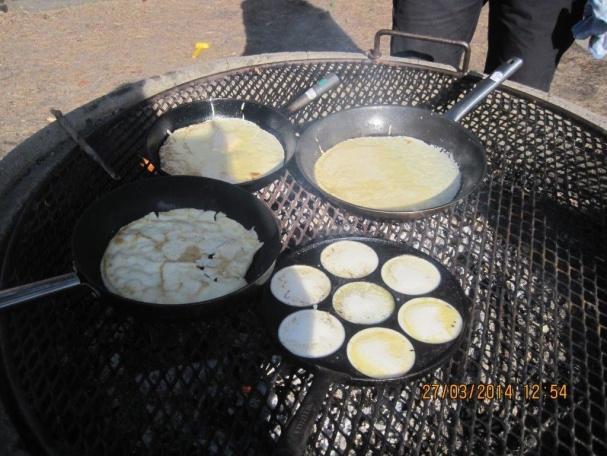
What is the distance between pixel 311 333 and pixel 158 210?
97 cm

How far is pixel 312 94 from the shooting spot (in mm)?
2697

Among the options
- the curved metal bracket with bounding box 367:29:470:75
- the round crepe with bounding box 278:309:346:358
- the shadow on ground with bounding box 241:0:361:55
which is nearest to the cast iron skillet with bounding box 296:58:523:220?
the curved metal bracket with bounding box 367:29:470:75

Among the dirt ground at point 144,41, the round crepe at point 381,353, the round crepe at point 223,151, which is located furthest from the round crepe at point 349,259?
the dirt ground at point 144,41

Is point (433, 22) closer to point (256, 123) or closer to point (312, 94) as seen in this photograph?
point (312, 94)

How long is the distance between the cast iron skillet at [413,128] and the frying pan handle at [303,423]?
1.17 m

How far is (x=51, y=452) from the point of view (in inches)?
59.3

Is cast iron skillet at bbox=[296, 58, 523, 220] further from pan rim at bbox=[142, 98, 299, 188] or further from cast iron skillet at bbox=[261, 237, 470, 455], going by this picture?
cast iron skillet at bbox=[261, 237, 470, 455]

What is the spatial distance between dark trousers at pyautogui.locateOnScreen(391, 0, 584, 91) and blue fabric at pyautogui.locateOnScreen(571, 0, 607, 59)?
168mm

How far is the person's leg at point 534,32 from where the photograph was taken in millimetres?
3139

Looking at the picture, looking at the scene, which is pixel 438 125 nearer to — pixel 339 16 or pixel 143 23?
pixel 339 16

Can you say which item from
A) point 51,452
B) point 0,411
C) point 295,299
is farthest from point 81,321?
point 295,299

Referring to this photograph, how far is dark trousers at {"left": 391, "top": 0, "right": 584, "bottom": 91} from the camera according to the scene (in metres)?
3.16

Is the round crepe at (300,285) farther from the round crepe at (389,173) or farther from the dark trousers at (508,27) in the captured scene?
the dark trousers at (508,27)
